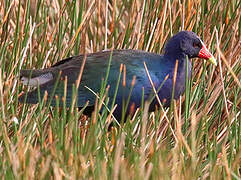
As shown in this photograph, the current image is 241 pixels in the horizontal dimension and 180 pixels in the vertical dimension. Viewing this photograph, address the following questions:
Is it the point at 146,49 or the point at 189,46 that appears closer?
the point at 189,46

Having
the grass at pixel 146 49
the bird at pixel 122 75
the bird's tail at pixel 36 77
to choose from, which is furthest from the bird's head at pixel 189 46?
the bird's tail at pixel 36 77

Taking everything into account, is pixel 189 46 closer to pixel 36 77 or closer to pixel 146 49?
pixel 146 49

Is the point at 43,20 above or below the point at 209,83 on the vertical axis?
above

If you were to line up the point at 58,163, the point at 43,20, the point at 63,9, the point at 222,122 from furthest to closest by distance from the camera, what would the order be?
the point at 43,20
the point at 63,9
the point at 222,122
the point at 58,163

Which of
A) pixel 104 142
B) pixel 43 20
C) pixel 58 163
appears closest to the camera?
pixel 58 163

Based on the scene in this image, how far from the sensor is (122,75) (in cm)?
315

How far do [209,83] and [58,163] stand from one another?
1.38 m

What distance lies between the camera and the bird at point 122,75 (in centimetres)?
315

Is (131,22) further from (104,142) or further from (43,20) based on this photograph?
(104,142)

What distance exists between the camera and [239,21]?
143 inches

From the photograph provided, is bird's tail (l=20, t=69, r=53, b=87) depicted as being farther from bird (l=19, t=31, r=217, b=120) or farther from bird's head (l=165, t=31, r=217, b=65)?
bird's head (l=165, t=31, r=217, b=65)

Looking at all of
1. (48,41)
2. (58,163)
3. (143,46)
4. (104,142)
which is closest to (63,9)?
(48,41)

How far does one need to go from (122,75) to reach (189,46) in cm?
41

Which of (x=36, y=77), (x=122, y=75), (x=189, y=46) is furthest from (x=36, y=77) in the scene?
(x=189, y=46)
